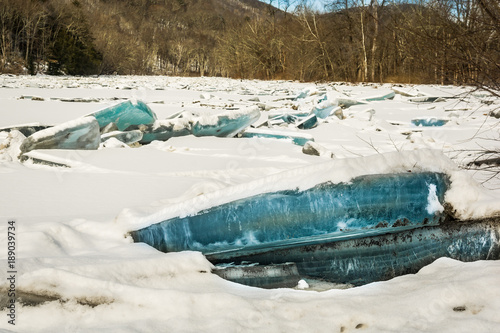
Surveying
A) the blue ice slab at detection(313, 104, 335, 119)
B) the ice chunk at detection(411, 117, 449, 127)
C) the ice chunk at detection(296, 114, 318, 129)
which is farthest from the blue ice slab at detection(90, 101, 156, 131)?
the ice chunk at detection(411, 117, 449, 127)

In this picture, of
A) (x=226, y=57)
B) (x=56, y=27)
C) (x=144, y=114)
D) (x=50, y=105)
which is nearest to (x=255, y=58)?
(x=226, y=57)

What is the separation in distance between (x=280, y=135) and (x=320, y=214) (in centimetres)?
300

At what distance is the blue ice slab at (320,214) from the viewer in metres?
1.35

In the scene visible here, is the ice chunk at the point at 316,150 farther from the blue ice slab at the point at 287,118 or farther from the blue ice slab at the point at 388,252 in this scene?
the blue ice slab at the point at 287,118

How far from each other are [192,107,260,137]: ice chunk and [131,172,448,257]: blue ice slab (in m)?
2.73

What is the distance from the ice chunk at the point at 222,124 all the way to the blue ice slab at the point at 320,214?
2733 mm

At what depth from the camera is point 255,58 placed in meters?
22.2

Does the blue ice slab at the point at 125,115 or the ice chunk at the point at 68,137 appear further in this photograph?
the blue ice slab at the point at 125,115

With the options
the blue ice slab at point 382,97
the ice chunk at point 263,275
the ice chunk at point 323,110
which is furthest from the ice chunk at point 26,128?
the blue ice slab at point 382,97

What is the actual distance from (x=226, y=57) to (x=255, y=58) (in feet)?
10.4

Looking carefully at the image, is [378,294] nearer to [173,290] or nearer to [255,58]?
[173,290]

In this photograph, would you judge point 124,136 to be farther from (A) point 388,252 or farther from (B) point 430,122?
(B) point 430,122

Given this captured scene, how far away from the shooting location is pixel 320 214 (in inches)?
53.9

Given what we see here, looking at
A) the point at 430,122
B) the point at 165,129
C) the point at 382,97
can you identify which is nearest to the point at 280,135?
the point at 165,129
